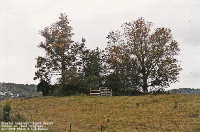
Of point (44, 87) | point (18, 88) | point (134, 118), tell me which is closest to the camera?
point (134, 118)

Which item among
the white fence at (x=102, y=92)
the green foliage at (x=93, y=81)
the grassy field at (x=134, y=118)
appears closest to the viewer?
the grassy field at (x=134, y=118)

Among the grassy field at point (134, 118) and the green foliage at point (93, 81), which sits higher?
the green foliage at point (93, 81)

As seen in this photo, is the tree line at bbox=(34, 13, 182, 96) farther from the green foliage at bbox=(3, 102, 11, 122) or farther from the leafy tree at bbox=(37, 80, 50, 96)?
the green foliage at bbox=(3, 102, 11, 122)

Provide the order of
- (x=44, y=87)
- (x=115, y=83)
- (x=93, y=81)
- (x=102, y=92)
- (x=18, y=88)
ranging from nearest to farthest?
(x=102, y=92)
(x=115, y=83)
(x=93, y=81)
(x=44, y=87)
(x=18, y=88)

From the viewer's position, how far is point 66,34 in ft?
165

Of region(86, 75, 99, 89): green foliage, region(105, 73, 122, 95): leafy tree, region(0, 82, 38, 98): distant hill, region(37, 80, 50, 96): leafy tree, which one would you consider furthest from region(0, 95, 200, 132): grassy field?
region(0, 82, 38, 98): distant hill

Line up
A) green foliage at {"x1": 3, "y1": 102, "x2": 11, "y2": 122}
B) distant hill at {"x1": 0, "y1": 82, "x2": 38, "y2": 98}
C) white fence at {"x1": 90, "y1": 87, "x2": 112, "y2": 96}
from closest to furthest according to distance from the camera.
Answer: green foliage at {"x1": 3, "y1": 102, "x2": 11, "y2": 122}, white fence at {"x1": 90, "y1": 87, "x2": 112, "y2": 96}, distant hill at {"x1": 0, "y1": 82, "x2": 38, "y2": 98}

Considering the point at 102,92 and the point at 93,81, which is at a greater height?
the point at 93,81

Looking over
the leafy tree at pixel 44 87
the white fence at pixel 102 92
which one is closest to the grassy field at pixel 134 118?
the white fence at pixel 102 92

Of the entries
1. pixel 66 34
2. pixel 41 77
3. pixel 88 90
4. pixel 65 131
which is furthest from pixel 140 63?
pixel 65 131

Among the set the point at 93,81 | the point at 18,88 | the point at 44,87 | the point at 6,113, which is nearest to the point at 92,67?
the point at 93,81

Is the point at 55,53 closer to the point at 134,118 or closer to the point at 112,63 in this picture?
the point at 112,63

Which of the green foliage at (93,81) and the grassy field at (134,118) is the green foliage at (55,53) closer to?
the green foliage at (93,81)

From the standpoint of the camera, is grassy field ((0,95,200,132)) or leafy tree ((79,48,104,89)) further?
leafy tree ((79,48,104,89))
